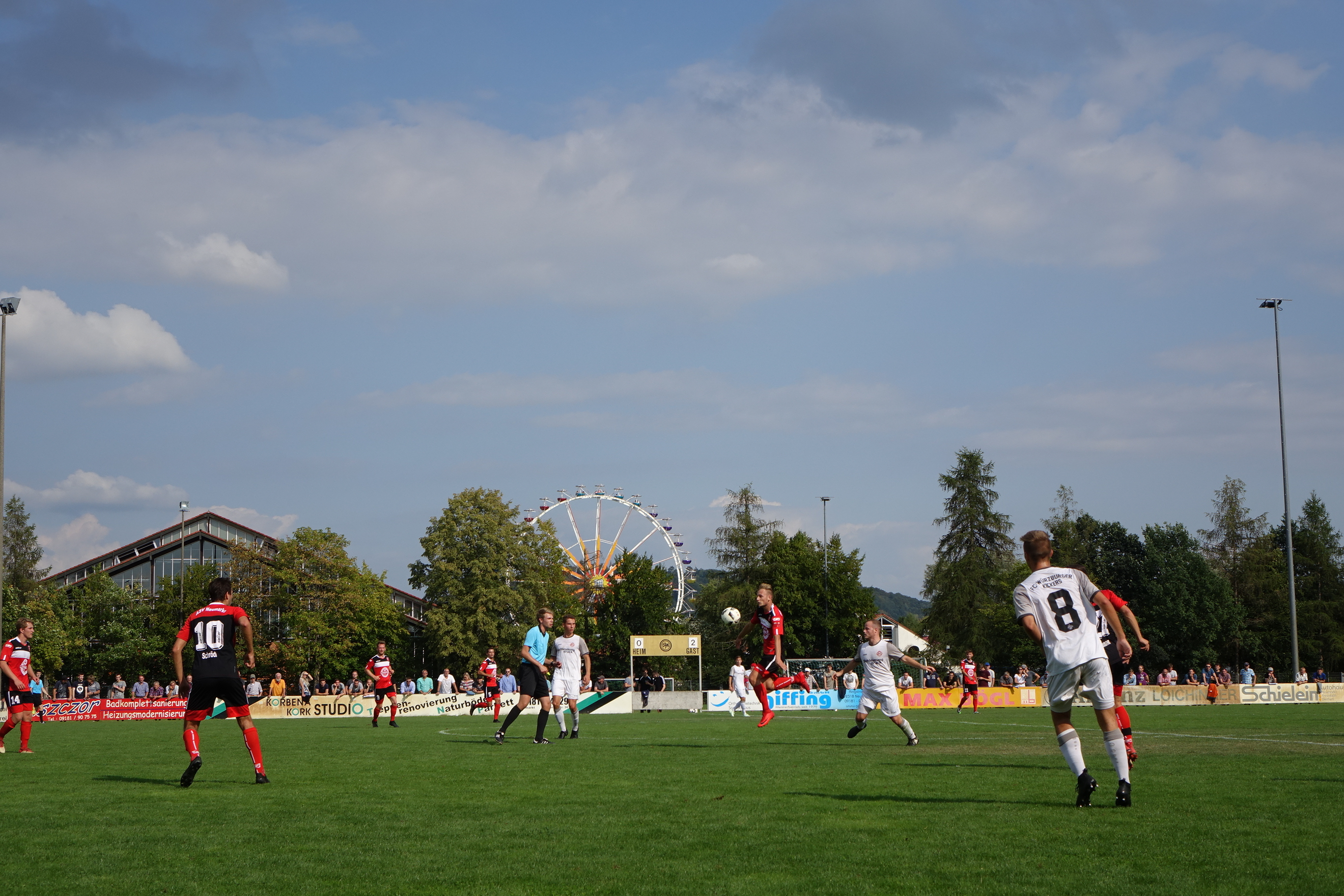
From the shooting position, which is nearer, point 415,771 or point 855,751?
point 415,771

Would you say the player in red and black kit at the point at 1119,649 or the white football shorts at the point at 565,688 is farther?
the white football shorts at the point at 565,688

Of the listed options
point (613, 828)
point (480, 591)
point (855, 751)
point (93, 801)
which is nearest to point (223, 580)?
point (93, 801)

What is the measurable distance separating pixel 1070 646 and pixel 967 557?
7629cm

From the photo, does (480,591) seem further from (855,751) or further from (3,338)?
(855,751)

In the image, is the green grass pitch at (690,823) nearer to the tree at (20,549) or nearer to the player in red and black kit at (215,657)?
the player in red and black kit at (215,657)

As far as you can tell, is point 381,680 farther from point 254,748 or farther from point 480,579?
point 480,579

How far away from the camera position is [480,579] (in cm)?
7000

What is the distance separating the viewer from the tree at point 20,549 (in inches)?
3701

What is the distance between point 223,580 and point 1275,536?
95.1 m

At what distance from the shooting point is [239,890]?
611 cm

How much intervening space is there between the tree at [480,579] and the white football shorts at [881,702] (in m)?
51.9

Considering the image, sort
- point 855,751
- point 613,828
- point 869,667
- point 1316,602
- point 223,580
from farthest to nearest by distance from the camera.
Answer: point 1316,602
point 869,667
point 855,751
point 223,580
point 613,828

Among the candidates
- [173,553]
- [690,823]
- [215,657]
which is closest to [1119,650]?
[690,823]

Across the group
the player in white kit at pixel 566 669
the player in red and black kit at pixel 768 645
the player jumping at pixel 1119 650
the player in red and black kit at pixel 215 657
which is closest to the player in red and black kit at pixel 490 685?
the player in white kit at pixel 566 669
